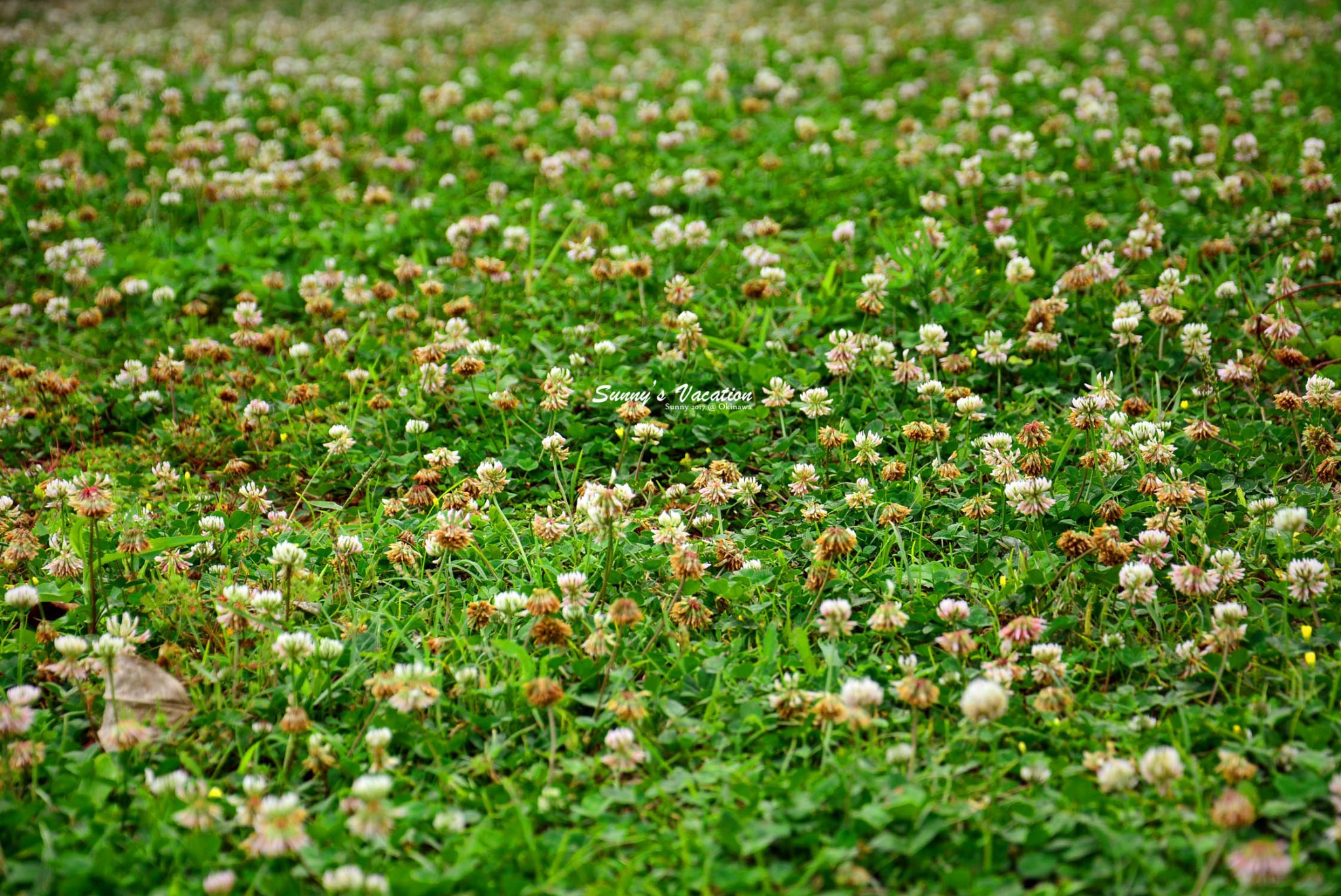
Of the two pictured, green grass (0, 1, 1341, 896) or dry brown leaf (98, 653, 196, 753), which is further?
dry brown leaf (98, 653, 196, 753)

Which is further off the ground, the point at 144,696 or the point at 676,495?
the point at 676,495

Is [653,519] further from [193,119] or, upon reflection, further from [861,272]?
[193,119]

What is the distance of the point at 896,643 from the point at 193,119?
674cm

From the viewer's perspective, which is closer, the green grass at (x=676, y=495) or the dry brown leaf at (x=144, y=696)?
the green grass at (x=676, y=495)

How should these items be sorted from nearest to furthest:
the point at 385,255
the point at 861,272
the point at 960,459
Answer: the point at 960,459, the point at 861,272, the point at 385,255

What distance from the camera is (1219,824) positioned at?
2373 mm

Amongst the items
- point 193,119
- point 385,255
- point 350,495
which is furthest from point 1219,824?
point 193,119

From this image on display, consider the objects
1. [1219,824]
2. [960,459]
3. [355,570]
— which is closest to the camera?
[1219,824]

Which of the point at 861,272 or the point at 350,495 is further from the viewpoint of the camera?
the point at 861,272

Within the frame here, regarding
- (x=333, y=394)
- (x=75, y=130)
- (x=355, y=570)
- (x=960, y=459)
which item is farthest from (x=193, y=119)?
(x=960, y=459)

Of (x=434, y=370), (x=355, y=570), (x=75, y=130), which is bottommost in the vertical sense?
(x=355, y=570)

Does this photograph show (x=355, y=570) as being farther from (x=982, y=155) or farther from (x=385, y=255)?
(x=982, y=155)

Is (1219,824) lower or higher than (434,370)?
lower

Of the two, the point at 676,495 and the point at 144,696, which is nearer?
the point at 144,696
